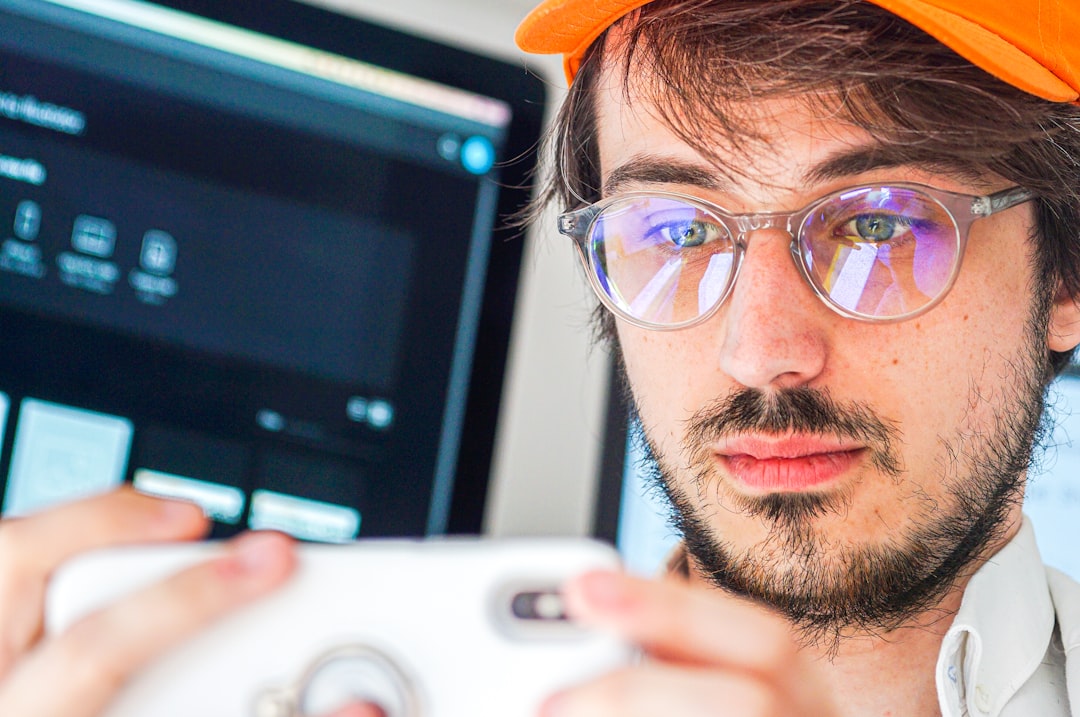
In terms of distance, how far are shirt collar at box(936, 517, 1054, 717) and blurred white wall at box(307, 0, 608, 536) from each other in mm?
412

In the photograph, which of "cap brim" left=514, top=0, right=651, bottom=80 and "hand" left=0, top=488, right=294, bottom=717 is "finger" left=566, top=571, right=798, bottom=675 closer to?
"hand" left=0, top=488, right=294, bottom=717

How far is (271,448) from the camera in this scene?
878 mm

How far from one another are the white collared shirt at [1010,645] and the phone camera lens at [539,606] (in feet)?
1.70

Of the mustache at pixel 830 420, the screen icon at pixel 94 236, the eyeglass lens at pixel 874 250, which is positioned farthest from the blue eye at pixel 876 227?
the screen icon at pixel 94 236

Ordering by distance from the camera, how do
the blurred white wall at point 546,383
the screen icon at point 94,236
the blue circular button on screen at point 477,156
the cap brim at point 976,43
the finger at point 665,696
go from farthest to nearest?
the blurred white wall at point 546,383, the blue circular button on screen at point 477,156, the screen icon at point 94,236, the cap brim at point 976,43, the finger at point 665,696

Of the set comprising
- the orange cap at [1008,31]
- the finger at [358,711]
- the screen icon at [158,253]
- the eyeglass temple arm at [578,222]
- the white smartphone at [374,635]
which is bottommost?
the finger at [358,711]

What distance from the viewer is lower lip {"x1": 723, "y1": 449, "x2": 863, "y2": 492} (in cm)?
81

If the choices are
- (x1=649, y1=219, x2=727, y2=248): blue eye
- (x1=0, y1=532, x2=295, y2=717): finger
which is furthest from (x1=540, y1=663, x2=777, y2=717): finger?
(x1=649, y1=219, x2=727, y2=248): blue eye

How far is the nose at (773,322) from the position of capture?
2.53ft

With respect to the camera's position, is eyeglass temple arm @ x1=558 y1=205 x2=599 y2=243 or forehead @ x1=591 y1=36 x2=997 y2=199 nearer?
forehead @ x1=591 y1=36 x2=997 y2=199

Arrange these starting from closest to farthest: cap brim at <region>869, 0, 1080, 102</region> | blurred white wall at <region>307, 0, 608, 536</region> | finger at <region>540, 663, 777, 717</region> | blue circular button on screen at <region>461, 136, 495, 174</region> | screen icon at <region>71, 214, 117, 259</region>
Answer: finger at <region>540, 663, 777, 717</region>
cap brim at <region>869, 0, 1080, 102</region>
screen icon at <region>71, 214, 117, 259</region>
blue circular button on screen at <region>461, 136, 495, 174</region>
blurred white wall at <region>307, 0, 608, 536</region>

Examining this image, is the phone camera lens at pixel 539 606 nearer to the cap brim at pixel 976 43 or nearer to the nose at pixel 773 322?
the nose at pixel 773 322

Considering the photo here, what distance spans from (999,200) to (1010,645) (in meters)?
0.35

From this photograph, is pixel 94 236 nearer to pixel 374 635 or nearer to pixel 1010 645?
pixel 374 635
